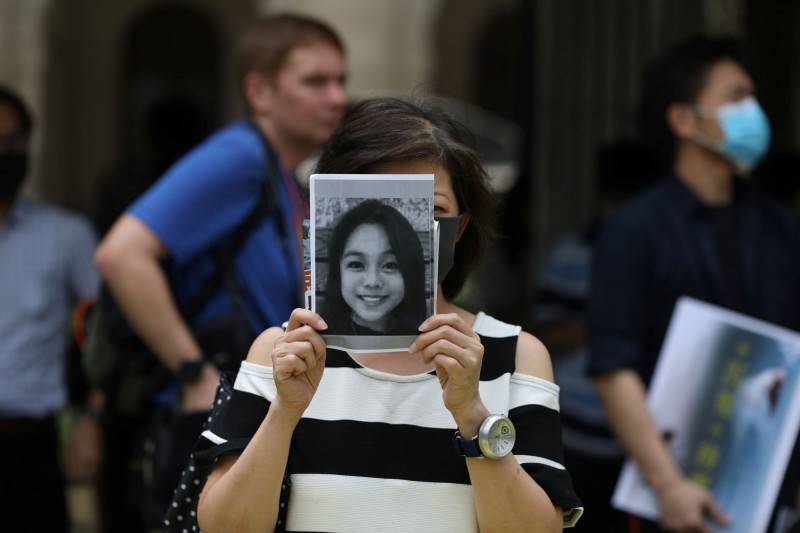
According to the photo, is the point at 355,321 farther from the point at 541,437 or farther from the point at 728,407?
the point at 728,407

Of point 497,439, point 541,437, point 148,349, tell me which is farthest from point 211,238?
point 497,439

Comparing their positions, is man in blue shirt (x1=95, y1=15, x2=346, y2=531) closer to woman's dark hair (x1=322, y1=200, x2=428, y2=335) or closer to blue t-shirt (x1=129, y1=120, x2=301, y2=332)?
blue t-shirt (x1=129, y1=120, x2=301, y2=332)

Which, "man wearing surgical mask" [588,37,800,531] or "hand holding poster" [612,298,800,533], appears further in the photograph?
"man wearing surgical mask" [588,37,800,531]

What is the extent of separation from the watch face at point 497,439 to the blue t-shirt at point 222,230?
155 cm

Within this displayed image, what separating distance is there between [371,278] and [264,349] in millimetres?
310

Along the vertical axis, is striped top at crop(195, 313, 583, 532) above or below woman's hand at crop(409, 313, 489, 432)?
below

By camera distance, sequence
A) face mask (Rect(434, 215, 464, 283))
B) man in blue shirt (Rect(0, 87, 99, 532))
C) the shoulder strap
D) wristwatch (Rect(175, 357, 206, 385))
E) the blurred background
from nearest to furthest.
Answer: face mask (Rect(434, 215, 464, 283)) < wristwatch (Rect(175, 357, 206, 385)) < the shoulder strap < man in blue shirt (Rect(0, 87, 99, 532)) < the blurred background

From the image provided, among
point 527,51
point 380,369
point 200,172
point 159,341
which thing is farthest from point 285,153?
point 527,51

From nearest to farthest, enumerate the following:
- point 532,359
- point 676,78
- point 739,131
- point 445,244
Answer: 1. point 445,244
2. point 532,359
3. point 739,131
4. point 676,78

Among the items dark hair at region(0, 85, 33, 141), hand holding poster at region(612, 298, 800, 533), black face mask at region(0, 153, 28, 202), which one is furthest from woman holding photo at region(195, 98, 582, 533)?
dark hair at region(0, 85, 33, 141)

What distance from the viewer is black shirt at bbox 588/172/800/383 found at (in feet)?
13.0

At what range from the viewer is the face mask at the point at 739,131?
4.08 m

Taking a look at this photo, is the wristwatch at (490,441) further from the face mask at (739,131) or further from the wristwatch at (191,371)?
the face mask at (739,131)

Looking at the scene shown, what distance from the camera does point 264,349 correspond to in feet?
7.66
